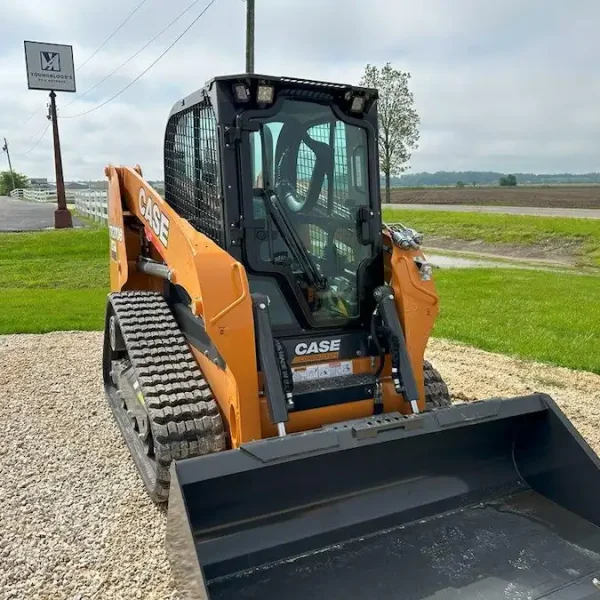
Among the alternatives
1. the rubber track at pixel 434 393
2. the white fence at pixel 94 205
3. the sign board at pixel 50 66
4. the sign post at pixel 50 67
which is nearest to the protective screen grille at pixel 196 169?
the rubber track at pixel 434 393

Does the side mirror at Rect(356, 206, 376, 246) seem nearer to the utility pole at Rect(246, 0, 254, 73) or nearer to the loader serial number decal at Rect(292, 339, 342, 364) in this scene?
the loader serial number decal at Rect(292, 339, 342, 364)

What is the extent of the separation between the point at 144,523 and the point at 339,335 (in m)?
1.58

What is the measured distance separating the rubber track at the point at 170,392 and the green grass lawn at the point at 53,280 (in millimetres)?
4725

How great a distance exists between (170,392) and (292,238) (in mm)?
1152

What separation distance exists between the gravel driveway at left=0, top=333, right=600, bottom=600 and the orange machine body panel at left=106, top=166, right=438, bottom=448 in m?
0.85

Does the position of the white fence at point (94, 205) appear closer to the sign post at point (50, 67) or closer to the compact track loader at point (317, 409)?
the sign post at point (50, 67)

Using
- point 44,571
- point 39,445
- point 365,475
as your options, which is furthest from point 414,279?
point 39,445

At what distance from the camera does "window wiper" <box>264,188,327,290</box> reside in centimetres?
368

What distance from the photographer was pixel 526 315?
9.23 metres

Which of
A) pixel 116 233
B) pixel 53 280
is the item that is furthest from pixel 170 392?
pixel 53 280

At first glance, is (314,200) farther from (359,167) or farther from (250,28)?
(250,28)

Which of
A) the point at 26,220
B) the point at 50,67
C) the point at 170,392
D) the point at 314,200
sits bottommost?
the point at 170,392

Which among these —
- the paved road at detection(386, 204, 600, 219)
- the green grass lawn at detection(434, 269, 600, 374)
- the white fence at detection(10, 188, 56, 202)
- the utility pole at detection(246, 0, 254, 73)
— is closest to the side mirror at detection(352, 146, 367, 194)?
the green grass lawn at detection(434, 269, 600, 374)

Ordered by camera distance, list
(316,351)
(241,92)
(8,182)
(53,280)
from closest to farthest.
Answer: (241,92)
(316,351)
(53,280)
(8,182)
